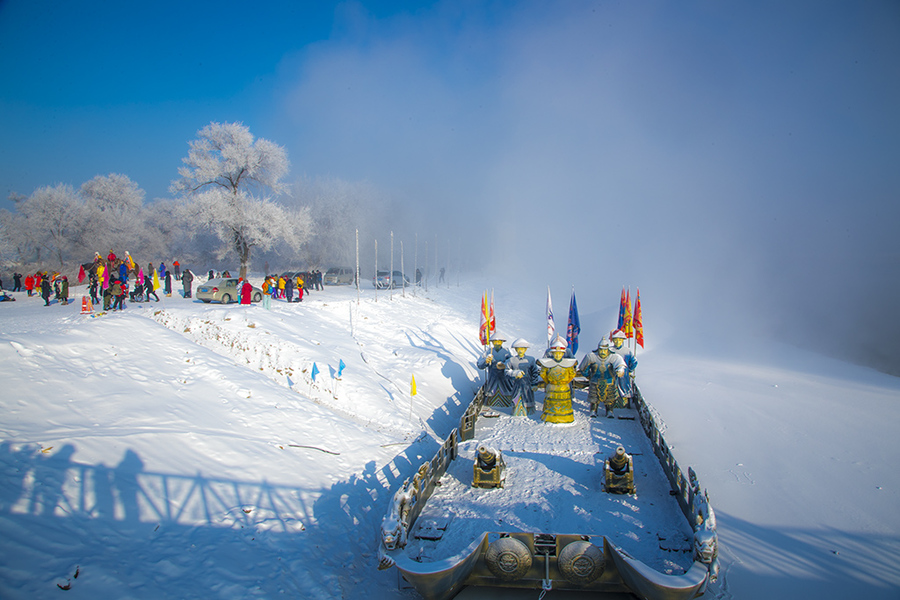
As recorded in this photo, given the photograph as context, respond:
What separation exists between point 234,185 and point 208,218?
12.2 ft

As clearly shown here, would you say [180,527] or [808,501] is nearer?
[180,527]

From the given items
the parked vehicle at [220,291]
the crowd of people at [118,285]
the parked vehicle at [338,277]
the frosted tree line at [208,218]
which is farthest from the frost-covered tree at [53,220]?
the parked vehicle at [220,291]

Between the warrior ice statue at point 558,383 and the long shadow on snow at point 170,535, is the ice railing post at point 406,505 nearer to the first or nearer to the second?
the long shadow on snow at point 170,535

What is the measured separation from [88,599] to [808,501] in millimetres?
13144

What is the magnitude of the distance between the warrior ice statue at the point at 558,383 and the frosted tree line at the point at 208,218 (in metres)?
26.7

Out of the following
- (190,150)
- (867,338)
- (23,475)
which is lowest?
(867,338)

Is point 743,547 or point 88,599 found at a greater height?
point 88,599

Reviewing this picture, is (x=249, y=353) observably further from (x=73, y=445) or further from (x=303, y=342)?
(x=73, y=445)

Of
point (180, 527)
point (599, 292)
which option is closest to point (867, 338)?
point (599, 292)

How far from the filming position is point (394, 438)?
42.3 ft

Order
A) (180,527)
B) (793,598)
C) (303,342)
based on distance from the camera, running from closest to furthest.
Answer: (793,598), (180,527), (303,342)

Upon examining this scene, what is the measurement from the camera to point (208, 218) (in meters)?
30.3

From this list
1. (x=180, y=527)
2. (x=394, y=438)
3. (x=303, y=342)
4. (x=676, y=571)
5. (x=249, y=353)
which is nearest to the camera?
(x=676, y=571)

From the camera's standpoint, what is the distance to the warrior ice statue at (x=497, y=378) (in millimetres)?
14266
